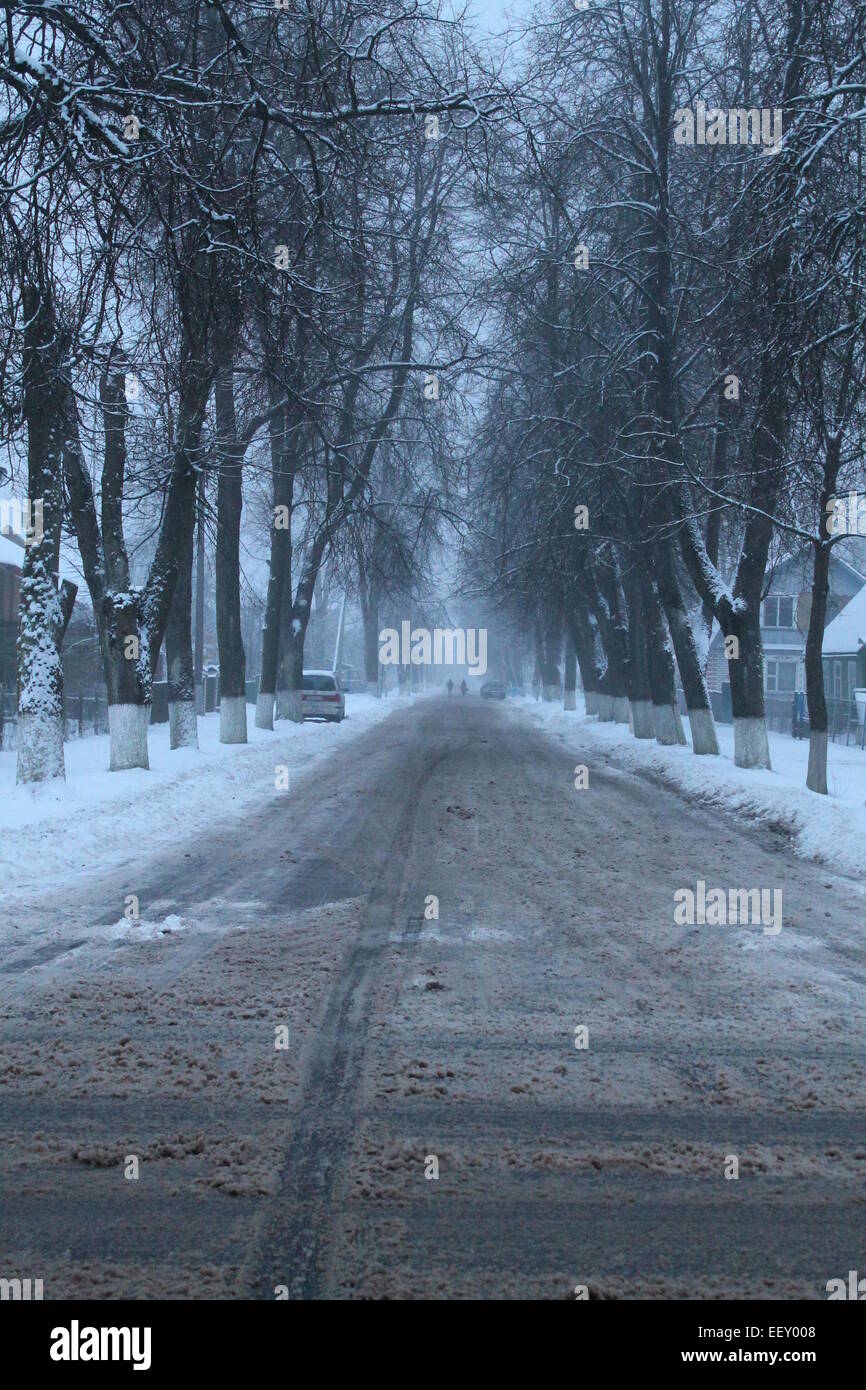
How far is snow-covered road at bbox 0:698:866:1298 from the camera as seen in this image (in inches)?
155

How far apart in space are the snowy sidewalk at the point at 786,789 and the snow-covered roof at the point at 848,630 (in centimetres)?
970

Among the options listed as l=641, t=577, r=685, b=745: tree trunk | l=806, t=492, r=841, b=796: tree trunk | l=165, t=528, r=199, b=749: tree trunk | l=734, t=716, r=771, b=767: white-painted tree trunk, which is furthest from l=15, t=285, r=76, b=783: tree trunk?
l=641, t=577, r=685, b=745: tree trunk

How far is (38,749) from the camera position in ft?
49.8

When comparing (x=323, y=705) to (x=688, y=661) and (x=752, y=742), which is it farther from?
(x=752, y=742)

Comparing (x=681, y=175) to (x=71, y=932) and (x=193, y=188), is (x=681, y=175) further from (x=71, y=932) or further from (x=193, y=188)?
(x=71, y=932)

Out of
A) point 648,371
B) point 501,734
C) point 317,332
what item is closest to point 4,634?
point 501,734

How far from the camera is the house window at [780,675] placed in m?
A: 60.3

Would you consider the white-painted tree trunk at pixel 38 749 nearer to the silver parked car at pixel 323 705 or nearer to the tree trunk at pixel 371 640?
the silver parked car at pixel 323 705

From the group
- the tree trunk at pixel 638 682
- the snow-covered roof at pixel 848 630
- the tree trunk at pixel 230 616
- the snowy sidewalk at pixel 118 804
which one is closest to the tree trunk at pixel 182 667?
the snowy sidewalk at pixel 118 804

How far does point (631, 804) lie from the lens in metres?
17.5

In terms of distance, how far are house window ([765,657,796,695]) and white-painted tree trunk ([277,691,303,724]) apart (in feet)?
104

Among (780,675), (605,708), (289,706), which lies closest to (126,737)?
(289,706)

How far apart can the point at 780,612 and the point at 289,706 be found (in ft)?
107
